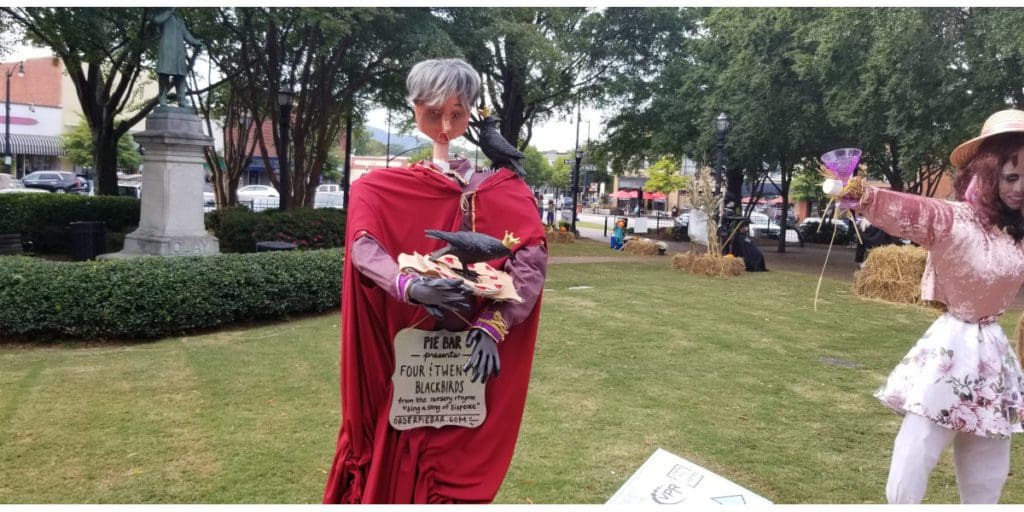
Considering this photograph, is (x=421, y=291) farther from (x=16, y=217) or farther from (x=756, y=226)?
(x=756, y=226)

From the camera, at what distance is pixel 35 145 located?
4872 cm

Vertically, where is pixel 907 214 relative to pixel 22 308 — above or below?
above

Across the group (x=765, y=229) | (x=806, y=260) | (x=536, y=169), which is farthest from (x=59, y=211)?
(x=536, y=169)

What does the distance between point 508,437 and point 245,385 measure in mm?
4202

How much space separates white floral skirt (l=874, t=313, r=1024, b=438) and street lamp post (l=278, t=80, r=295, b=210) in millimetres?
14396

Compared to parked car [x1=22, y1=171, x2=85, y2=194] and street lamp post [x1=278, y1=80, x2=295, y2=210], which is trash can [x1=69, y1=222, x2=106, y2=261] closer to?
street lamp post [x1=278, y1=80, x2=295, y2=210]

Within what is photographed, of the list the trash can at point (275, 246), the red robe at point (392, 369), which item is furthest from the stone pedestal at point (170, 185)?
the red robe at point (392, 369)

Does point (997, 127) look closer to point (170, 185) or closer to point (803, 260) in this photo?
point (170, 185)

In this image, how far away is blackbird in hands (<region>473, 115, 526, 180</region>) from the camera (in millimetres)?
2424

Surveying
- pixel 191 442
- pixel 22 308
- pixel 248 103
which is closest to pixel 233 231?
pixel 22 308

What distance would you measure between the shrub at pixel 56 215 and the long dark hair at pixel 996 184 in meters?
14.7

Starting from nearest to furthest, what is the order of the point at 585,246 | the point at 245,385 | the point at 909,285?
the point at 245,385, the point at 909,285, the point at 585,246

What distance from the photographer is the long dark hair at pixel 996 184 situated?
107 inches

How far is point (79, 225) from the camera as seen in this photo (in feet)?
40.8
